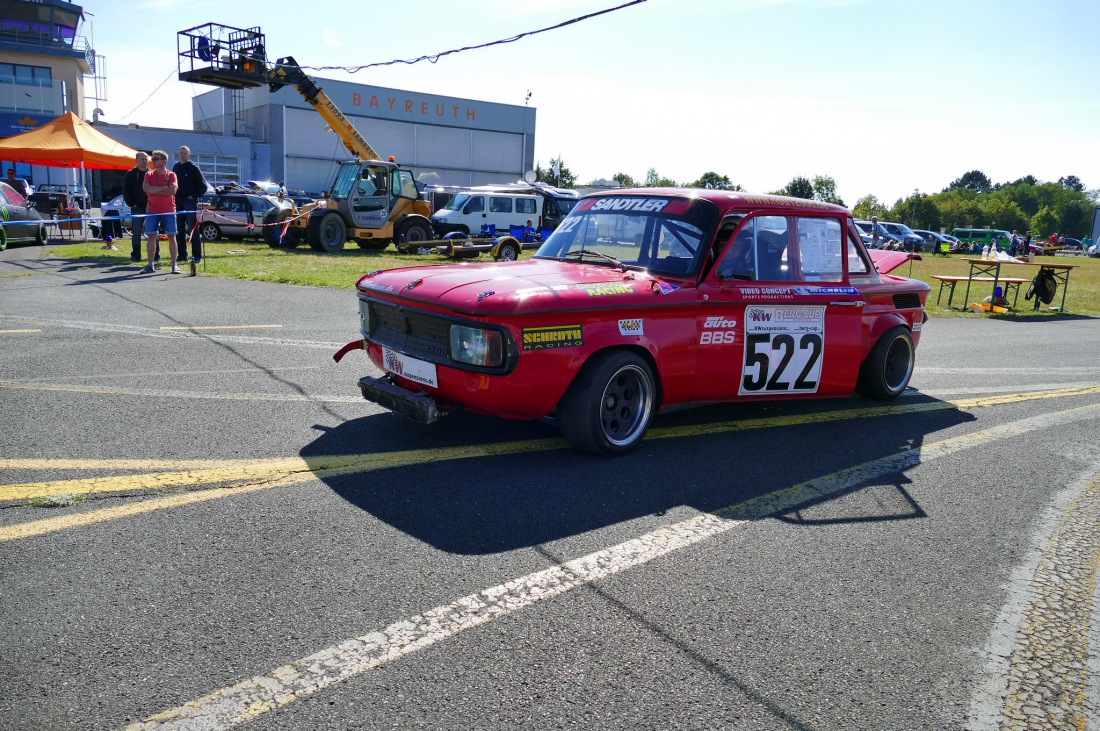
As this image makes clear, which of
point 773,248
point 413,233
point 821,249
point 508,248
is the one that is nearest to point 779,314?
point 773,248

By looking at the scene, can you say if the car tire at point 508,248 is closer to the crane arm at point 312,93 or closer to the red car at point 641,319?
the crane arm at point 312,93

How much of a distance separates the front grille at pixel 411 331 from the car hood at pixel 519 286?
0.33 ft

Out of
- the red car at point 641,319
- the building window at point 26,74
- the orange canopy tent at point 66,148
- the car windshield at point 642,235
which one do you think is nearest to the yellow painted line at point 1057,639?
the red car at point 641,319

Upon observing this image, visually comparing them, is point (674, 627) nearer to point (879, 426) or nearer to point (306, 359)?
point (879, 426)

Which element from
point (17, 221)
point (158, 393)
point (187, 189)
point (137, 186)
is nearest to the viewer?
point (158, 393)

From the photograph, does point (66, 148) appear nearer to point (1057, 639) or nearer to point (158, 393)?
point (158, 393)

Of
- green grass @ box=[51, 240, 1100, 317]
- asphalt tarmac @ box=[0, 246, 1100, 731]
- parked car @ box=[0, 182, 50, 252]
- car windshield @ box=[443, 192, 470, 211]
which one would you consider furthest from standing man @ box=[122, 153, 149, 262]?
car windshield @ box=[443, 192, 470, 211]

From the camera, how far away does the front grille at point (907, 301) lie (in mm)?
6477

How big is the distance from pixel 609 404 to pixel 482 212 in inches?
954

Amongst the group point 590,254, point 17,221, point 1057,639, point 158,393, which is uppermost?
point 590,254

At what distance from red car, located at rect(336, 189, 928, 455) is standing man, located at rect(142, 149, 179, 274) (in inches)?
355

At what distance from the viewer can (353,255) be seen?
1936cm

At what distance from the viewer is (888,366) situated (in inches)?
258

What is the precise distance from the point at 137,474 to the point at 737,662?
3.05 meters
